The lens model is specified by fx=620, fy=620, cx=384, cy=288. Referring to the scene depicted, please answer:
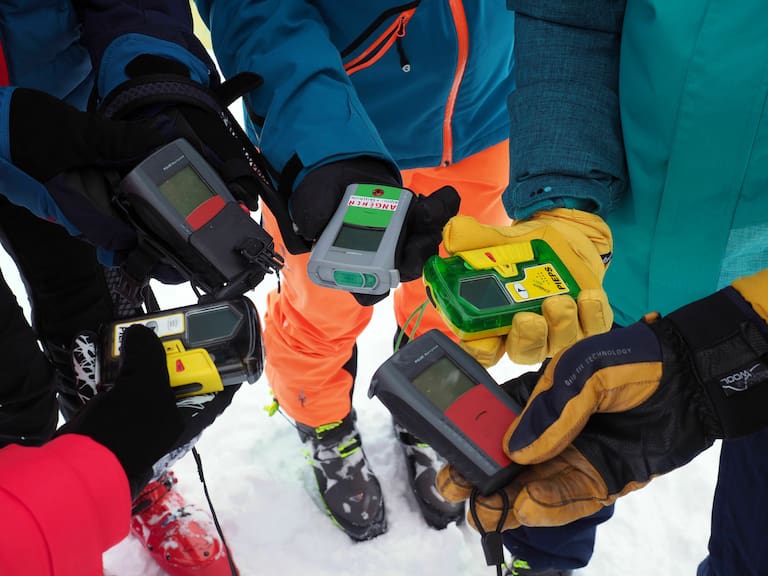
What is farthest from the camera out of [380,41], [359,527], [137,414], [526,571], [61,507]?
[359,527]

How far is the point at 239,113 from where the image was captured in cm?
270

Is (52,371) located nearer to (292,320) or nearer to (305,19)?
(292,320)

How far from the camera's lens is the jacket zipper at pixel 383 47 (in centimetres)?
97

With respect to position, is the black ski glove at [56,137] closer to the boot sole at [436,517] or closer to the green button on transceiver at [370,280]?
the green button on transceiver at [370,280]

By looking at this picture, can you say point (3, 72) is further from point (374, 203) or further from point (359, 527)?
point (359, 527)

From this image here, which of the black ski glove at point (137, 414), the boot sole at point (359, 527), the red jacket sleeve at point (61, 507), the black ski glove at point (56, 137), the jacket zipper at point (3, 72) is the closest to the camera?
the red jacket sleeve at point (61, 507)

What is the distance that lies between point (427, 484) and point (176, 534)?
1.69 ft

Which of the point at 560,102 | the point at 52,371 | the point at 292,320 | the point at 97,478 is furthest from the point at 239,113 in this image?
the point at 97,478

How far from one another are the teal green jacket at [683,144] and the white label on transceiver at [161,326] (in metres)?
0.51

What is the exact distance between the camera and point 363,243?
828mm

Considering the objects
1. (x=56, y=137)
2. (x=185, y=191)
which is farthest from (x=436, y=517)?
(x=56, y=137)

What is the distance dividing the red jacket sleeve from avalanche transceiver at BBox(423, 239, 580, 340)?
0.40 metres

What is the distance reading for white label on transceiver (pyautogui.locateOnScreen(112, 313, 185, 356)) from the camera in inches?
34.8

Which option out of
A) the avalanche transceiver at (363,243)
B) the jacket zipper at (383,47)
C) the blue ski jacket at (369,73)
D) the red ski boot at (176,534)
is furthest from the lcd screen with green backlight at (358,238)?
the red ski boot at (176,534)
